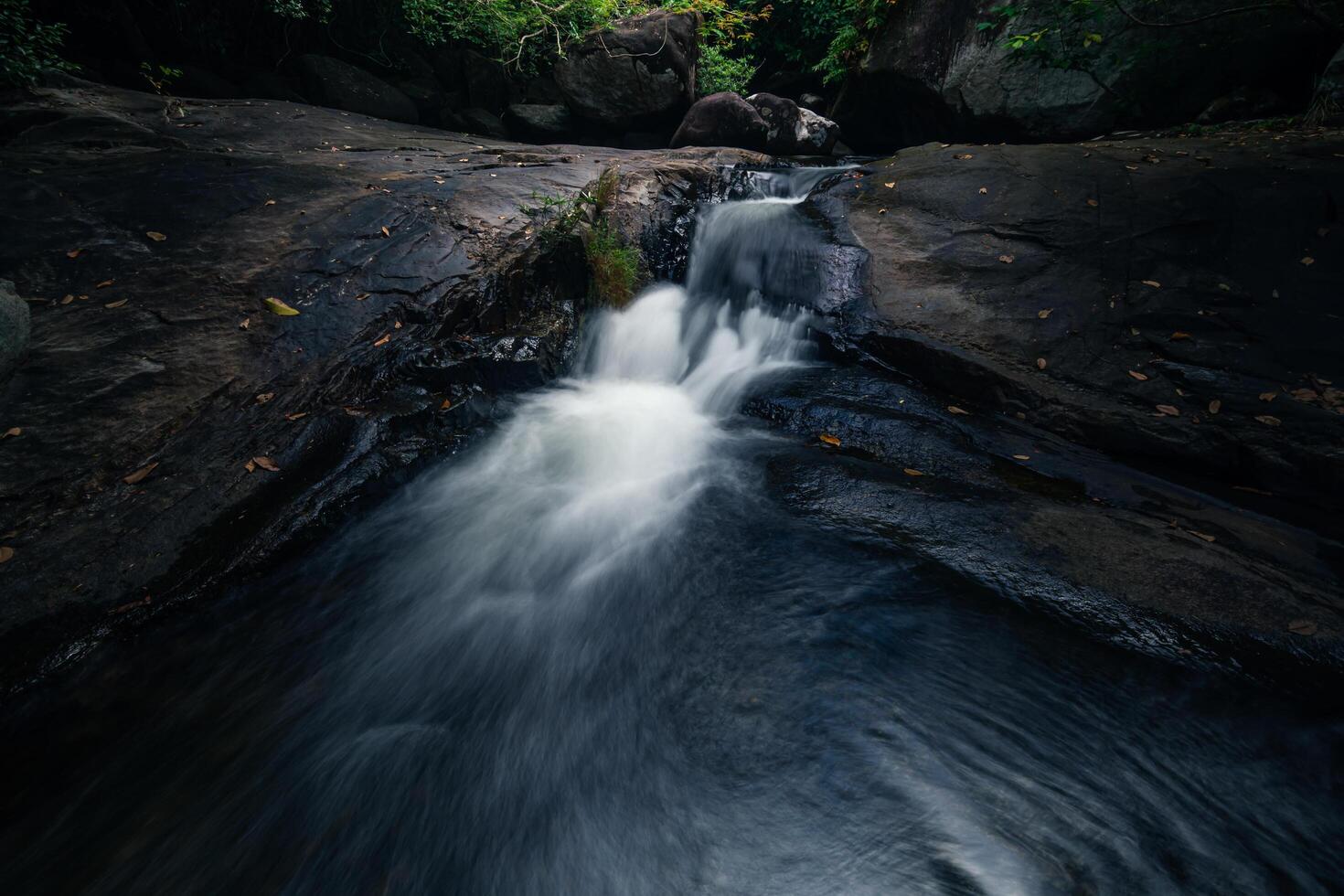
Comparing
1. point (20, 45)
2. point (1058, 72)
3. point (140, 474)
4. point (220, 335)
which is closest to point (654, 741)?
point (140, 474)

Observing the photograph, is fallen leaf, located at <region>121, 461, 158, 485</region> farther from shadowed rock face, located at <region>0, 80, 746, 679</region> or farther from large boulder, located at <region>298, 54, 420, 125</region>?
large boulder, located at <region>298, 54, 420, 125</region>

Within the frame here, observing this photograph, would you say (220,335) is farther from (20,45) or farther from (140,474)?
(20,45)

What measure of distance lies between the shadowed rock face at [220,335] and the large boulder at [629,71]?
5892mm

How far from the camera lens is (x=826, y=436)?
12.9 ft

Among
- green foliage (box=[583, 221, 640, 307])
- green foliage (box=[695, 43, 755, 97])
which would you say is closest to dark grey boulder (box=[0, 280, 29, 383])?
green foliage (box=[583, 221, 640, 307])

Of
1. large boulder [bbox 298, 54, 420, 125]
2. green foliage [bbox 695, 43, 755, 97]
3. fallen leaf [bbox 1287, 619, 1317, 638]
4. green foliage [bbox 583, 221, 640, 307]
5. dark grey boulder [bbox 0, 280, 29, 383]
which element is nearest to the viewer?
fallen leaf [bbox 1287, 619, 1317, 638]

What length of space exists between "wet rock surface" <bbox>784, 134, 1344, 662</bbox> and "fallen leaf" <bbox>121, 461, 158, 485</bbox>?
378 cm

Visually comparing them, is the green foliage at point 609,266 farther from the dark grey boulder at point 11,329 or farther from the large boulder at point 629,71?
the large boulder at point 629,71

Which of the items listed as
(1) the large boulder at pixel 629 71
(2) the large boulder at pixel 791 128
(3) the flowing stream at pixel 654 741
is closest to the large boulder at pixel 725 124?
(2) the large boulder at pixel 791 128

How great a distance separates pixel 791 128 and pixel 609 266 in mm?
7549

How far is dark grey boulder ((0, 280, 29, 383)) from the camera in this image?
9.86ft

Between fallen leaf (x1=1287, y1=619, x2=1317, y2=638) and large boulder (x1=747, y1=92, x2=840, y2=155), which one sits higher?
large boulder (x1=747, y1=92, x2=840, y2=155)

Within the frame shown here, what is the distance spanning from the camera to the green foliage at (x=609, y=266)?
5.55m

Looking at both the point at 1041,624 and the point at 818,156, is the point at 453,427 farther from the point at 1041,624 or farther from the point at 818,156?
the point at 818,156
